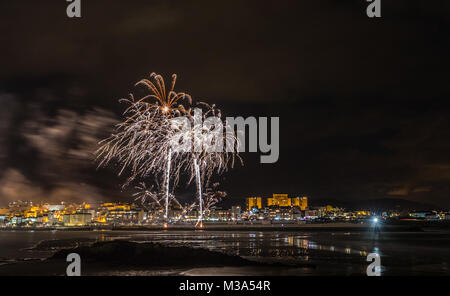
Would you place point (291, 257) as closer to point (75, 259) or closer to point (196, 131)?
point (75, 259)

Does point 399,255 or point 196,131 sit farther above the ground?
point 196,131
